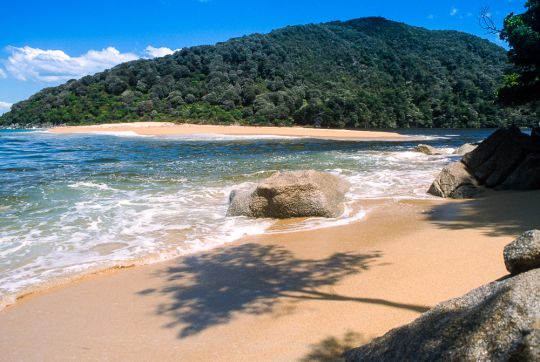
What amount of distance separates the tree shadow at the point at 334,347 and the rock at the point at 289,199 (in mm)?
4687

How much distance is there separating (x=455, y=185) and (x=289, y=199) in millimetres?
4499

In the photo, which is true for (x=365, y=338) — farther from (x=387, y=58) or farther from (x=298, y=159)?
(x=387, y=58)

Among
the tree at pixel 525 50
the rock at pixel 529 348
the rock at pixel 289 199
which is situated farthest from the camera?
the tree at pixel 525 50

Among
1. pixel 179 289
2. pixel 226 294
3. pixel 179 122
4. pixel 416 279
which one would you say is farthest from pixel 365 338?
pixel 179 122

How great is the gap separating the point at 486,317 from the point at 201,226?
6189 mm

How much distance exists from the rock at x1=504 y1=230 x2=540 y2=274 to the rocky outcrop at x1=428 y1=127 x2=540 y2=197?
762 centimetres

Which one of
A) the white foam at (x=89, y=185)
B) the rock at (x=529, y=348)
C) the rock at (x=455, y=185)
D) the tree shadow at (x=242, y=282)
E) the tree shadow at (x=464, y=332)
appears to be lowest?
the tree shadow at (x=242, y=282)

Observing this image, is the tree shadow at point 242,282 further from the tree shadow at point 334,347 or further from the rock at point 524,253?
the rock at point 524,253

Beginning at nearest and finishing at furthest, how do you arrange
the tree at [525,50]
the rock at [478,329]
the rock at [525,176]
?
the rock at [478,329] → the rock at [525,176] → the tree at [525,50]

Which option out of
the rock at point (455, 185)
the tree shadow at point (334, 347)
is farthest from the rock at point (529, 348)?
the rock at point (455, 185)

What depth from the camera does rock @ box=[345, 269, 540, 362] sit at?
1.59m

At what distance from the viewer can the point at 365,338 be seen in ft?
10.5

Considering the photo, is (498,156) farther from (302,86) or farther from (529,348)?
(302,86)

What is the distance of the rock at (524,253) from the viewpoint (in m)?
2.34
